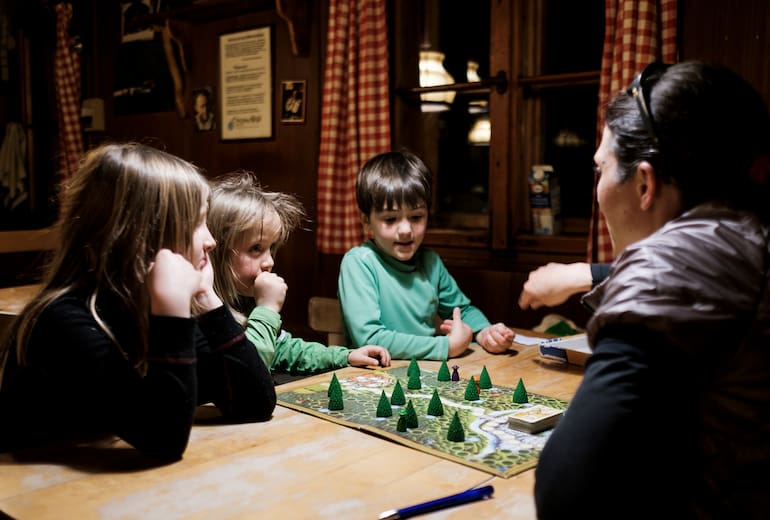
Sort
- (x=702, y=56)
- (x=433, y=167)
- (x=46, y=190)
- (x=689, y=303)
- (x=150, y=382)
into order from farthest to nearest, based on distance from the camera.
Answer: (x=46, y=190) → (x=433, y=167) → (x=702, y=56) → (x=150, y=382) → (x=689, y=303)

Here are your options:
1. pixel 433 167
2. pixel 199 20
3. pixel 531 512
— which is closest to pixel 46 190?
pixel 199 20

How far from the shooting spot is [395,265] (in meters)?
2.29

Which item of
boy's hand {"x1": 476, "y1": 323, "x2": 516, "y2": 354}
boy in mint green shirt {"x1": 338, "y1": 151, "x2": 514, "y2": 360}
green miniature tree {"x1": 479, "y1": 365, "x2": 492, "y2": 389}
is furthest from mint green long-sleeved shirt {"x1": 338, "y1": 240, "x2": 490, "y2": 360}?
green miniature tree {"x1": 479, "y1": 365, "x2": 492, "y2": 389}

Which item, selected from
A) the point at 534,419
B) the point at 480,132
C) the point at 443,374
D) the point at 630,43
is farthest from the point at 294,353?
the point at 480,132

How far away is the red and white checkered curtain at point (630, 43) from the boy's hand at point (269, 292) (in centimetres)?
140

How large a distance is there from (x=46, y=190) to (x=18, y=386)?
5.30m

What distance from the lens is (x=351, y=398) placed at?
1.39 m

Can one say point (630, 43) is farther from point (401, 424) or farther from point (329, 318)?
point (401, 424)

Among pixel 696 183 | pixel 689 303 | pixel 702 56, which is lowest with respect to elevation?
pixel 689 303

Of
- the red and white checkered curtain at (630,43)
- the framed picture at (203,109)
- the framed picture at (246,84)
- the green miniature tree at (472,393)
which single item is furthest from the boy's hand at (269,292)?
the framed picture at (203,109)

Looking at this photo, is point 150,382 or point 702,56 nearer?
point 150,382

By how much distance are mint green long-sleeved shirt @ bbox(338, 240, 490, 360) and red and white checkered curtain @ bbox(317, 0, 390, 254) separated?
1086 millimetres

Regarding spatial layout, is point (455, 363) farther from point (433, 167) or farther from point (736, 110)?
point (433, 167)

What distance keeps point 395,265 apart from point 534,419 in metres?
1.15
